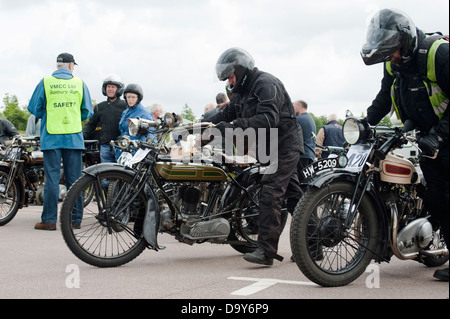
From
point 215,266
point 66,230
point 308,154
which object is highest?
point 308,154

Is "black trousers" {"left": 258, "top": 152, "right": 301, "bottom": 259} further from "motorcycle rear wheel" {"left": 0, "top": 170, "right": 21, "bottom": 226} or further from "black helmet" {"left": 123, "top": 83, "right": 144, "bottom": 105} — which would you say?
"motorcycle rear wheel" {"left": 0, "top": 170, "right": 21, "bottom": 226}

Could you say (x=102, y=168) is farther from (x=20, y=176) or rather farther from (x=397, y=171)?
(x=20, y=176)

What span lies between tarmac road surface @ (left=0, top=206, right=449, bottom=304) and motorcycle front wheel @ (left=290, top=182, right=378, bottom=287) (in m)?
0.12

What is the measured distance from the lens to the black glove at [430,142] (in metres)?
4.30

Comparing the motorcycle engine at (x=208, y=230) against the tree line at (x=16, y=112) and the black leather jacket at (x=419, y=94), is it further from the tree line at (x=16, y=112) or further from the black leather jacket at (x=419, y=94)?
the tree line at (x=16, y=112)

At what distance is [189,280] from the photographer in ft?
15.7

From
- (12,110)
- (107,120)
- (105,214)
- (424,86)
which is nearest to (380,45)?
(424,86)

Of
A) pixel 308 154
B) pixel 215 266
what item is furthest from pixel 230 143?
pixel 308 154

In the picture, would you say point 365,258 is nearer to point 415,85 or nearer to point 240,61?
point 415,85

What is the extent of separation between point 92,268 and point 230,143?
157 centimetres

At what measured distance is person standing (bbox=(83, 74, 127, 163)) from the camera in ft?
A: 30.1

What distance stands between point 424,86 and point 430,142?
41 cm
